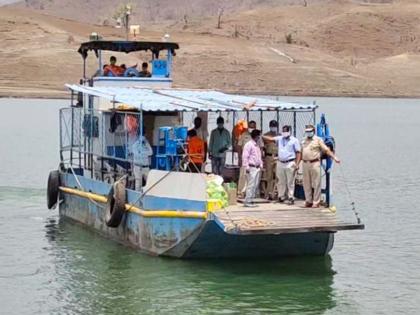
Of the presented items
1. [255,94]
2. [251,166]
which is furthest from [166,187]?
[255,94]

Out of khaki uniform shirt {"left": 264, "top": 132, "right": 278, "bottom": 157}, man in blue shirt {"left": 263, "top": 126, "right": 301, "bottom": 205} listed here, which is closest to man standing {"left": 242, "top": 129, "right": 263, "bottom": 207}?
man in blue shirt {"left": 263, "top": 126, "right": 301, "bottom": 205}

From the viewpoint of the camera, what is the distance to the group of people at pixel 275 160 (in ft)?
58.3

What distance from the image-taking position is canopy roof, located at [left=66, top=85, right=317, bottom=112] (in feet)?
59.2

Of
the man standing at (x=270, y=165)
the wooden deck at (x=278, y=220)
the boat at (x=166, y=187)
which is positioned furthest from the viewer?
the man standing at (x=270, y=165)

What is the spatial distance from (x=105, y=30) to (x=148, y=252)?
278ft

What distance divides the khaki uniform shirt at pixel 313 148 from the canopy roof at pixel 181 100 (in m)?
0.88

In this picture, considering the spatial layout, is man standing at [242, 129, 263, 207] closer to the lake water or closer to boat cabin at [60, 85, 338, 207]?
boat cabin at [60, 85, 338, 207]

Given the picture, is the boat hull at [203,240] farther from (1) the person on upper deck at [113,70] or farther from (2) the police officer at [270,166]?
(1) the person on upper deck at [113,70]

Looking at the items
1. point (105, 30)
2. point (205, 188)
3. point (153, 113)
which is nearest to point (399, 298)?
point (205, 188)

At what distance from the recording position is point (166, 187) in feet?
57.3

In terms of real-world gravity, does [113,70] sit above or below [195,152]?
above

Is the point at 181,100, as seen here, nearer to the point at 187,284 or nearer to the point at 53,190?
the point at 187,284

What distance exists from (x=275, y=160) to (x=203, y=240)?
2.38m

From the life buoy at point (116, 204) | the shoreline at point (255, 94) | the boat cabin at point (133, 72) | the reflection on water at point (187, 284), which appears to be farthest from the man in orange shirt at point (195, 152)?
the shoreline at point (255, 94)
